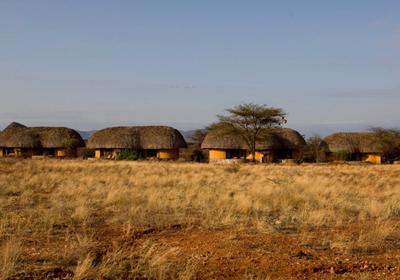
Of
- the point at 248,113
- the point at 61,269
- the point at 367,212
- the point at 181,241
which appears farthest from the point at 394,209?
the point at 248,113

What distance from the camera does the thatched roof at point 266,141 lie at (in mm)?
43906

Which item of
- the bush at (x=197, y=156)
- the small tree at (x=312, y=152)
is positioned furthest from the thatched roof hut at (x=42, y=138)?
the small tree at (x=312, y=152)

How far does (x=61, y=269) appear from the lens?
Answer: 5.67 metres

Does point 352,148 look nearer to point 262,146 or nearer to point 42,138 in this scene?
point 262,146

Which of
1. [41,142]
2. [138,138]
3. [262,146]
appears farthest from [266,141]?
[41,142]

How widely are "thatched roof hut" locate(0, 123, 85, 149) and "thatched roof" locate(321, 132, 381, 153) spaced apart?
25607 mm

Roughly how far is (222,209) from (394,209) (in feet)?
14.0

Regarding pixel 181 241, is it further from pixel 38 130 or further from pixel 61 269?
pixel 38 130

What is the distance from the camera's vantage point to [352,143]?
155ft

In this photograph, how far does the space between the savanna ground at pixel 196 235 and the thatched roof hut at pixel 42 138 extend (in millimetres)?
33664

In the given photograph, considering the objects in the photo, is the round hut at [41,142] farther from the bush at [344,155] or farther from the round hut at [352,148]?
the bush at [344,155]

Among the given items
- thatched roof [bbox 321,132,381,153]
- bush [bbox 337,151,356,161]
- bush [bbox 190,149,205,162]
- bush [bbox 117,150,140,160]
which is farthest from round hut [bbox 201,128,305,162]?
bush [bbox 117,150,140,160]

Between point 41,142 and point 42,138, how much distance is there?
0.47m

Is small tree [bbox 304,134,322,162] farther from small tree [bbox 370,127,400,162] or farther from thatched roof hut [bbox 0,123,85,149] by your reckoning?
thatched roof hut [bbox 0,123,85,149]
